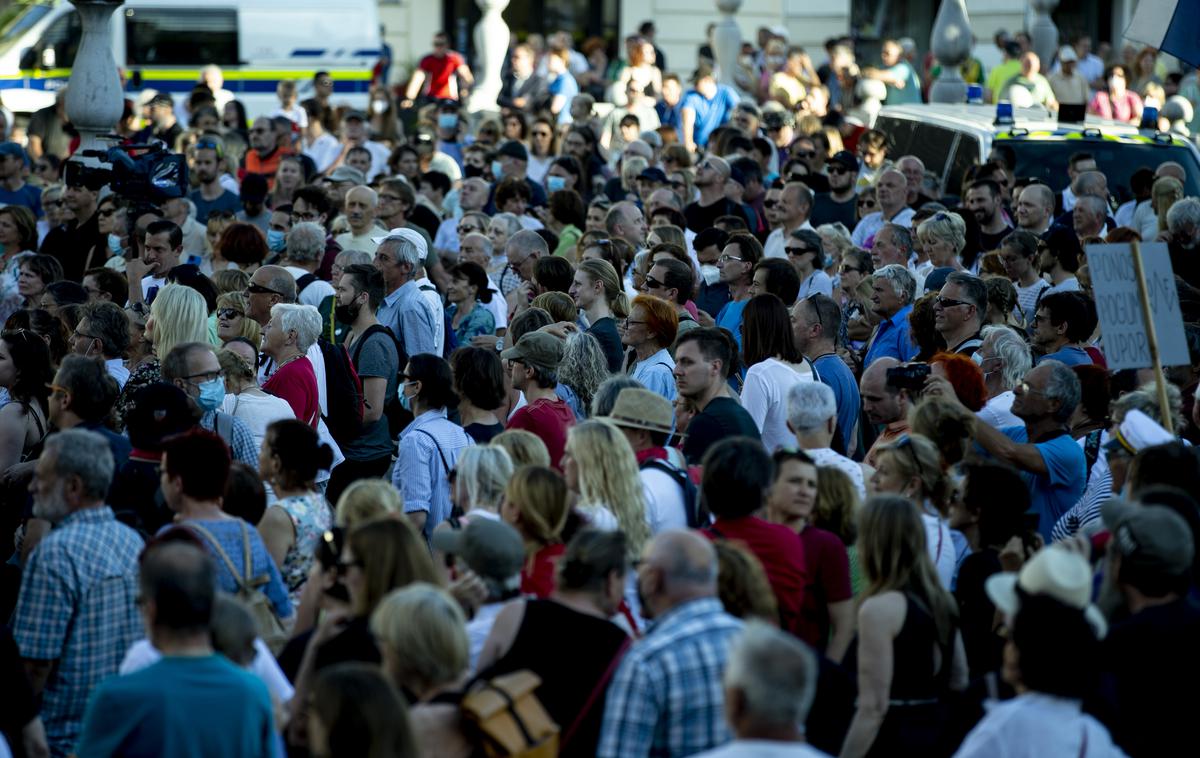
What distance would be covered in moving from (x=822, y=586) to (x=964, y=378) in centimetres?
216

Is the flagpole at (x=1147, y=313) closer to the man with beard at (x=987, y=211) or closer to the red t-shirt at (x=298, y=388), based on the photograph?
the red t-shirt at (x=298, y=388)

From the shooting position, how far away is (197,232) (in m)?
12.8

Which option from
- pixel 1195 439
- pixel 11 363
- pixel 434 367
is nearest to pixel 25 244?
pixel 11 363

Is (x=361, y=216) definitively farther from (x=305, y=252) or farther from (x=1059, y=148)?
(x=1059, y=148)

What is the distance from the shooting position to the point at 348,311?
9.05 meters

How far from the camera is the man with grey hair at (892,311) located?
31.1ft

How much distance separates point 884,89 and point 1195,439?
1563cm

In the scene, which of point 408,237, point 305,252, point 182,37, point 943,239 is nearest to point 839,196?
point 943,239

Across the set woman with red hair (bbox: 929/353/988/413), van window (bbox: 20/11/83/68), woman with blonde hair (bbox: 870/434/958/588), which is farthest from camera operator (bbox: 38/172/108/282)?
van window (bbox: 20/11/83/68)

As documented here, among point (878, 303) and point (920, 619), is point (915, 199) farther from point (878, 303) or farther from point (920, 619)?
point (920, 619)

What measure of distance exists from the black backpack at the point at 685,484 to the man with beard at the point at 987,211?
6.95m

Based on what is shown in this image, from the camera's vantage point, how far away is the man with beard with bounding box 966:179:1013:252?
41.9 feet

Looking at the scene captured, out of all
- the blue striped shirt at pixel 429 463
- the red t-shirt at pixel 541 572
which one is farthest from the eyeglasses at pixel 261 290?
the red t-shirt at pixel 541 572

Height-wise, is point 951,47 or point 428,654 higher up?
point 951,47
